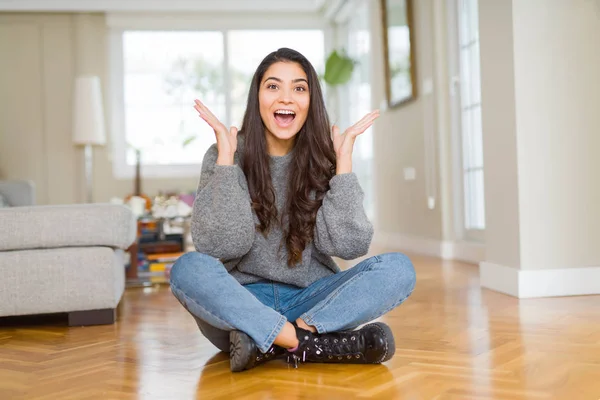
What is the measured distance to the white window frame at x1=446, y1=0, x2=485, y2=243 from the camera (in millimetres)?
4926

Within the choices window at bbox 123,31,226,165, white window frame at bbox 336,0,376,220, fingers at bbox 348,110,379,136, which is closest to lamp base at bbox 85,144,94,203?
window at bbox 123,31,226,165

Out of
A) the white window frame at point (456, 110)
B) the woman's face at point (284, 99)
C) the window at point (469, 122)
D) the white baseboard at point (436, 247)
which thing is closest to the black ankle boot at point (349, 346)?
the woman's face at point (284, 99)

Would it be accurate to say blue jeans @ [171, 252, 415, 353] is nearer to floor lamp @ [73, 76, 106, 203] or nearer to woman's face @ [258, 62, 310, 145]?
woman's face @ [258, 62, 310, 145]

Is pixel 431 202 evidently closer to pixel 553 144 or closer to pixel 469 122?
pixel 469 122

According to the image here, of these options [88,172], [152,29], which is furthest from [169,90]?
[88,172]

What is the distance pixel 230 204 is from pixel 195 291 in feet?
0.84

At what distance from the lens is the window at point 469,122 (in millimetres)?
4676

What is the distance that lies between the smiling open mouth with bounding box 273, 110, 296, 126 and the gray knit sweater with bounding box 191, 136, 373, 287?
106 millimetres

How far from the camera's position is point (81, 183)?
25.2 ft

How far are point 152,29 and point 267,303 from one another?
6.36 metres

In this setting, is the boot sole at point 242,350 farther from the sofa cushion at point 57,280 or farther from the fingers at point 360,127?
the sofa cushion at point 57,280

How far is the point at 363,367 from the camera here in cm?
193

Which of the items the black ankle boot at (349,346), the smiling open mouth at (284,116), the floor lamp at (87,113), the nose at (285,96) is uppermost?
the floor lamp at (87,113)

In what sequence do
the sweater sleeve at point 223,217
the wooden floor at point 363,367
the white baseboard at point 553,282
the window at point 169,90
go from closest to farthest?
the wooden floor at point 363,367
the sweater sleeve at point 223,217
the white baseboard at point 553,282
the window at point 169,90
